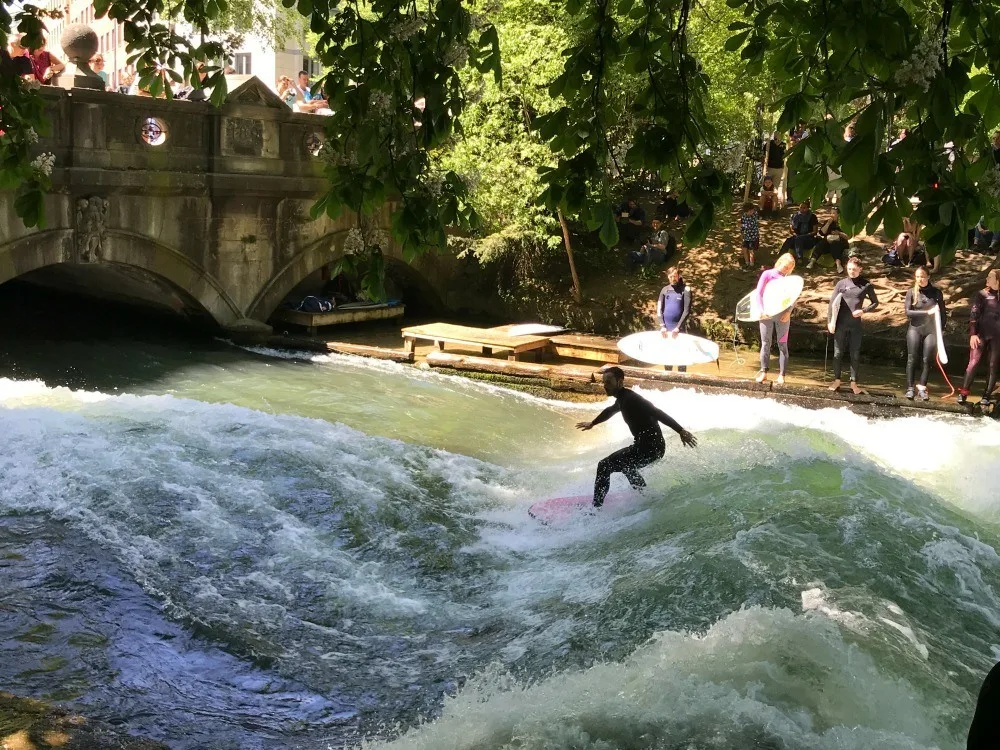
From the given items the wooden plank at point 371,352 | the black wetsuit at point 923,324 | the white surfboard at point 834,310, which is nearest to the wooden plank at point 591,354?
the wooden plank at point 371,352

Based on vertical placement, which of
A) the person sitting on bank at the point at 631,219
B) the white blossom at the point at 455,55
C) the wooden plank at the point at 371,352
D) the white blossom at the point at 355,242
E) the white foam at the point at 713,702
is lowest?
the white foam at the point at 713,702

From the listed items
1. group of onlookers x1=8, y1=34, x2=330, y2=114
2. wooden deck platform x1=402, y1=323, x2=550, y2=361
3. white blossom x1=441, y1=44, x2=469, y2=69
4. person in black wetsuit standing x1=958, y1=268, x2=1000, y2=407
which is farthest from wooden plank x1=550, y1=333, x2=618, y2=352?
white blossom x1=441, y1=44, x2=469, y2=69

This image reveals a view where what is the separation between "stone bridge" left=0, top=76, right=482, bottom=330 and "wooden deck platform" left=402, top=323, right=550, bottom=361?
4.24 feet

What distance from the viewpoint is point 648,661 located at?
20.2 feet

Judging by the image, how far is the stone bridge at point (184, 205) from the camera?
50.2 ft

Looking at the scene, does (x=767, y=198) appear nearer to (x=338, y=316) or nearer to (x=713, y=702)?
(x=338, y=316)

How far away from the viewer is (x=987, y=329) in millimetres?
13977

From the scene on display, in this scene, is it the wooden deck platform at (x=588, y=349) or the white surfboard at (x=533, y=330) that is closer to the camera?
the wooden deck platform at (x=588, y=349)

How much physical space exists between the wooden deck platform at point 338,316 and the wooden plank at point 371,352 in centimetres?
155

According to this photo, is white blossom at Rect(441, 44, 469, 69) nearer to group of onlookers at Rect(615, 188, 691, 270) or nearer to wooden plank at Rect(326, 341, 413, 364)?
wooden plank at Rect(326, 341, 413, 364)

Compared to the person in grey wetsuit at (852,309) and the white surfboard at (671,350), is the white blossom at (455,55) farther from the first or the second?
the white surfboard at (671,350)

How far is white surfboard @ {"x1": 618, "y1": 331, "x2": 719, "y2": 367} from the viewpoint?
51.7 feet

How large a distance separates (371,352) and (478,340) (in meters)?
1.84

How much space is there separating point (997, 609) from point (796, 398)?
7.21 meters
